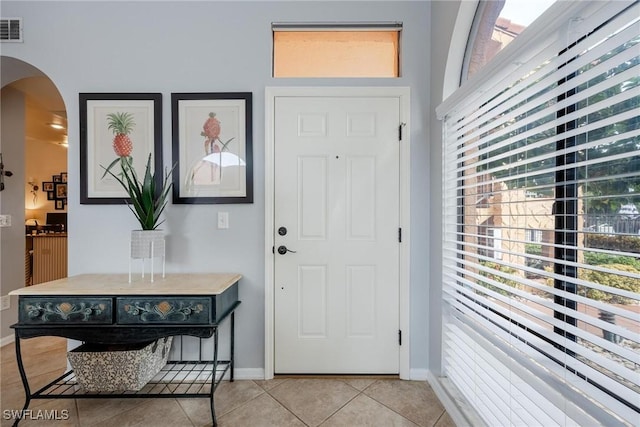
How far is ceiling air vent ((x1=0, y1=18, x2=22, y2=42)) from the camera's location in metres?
2.06

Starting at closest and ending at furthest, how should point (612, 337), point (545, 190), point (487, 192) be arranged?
1. point (612, 337)
2. point (545, 190)
3. point (487, 192)

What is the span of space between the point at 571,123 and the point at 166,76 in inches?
91.9

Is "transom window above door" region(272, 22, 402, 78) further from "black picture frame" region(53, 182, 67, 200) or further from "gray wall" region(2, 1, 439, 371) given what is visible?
"black picture frame" region(53, 182, 67, 200)

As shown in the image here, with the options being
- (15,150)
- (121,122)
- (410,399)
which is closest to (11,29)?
Answer: (121,122)

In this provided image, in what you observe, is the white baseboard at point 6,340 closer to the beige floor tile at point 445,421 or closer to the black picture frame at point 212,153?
the black picture frame at point 212,153

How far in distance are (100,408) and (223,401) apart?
28.4 inches

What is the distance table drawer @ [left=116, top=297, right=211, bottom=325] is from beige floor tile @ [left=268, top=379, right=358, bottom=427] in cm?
74

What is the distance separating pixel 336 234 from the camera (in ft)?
6.80

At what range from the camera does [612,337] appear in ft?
2.88

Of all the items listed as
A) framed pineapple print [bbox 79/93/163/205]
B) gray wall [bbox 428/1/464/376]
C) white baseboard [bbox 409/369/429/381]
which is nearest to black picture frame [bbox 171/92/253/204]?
framed pineapple print [bbox 79/93/163/205]

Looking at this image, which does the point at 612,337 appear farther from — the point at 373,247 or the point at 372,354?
the point at 372,354

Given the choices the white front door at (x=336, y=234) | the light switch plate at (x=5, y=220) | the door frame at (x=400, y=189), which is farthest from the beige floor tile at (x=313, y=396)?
the light switch plate at (x=5, y=220)

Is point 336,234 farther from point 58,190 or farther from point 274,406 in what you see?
point 58,190

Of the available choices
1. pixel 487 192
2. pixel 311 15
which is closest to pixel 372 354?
pixel 487 192
